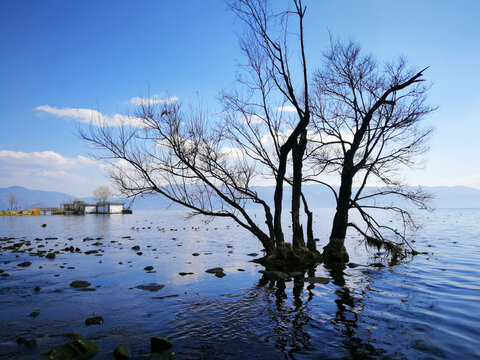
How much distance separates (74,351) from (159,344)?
2010 millimetres

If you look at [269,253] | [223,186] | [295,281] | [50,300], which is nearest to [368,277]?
[295,281]

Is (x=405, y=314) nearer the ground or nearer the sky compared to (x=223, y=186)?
nearer the ground

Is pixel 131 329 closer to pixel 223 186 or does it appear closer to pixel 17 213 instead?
pixel 223 186

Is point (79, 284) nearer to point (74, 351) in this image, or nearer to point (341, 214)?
point (74, 351)

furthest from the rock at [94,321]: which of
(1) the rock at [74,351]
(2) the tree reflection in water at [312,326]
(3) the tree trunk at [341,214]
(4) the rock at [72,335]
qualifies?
(3) the tree trunk at [341,214]

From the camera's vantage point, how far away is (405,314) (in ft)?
36.8

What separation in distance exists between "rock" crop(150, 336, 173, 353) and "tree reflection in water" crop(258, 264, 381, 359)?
2.90m

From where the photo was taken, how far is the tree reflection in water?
802 cm

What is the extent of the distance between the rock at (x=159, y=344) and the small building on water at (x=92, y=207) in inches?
4859

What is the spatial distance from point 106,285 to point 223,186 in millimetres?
8344

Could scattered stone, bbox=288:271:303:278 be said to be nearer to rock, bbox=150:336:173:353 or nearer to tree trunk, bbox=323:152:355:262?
tree trunk, bbox=323:152:355:262

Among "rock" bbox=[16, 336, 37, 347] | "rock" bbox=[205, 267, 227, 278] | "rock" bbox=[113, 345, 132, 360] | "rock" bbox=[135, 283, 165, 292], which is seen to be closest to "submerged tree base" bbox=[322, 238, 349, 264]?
"rock" bbox=[205, 267, 227, 278]

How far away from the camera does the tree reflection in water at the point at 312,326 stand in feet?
26.3

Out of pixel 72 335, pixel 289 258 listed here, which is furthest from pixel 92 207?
pixel 72 335
